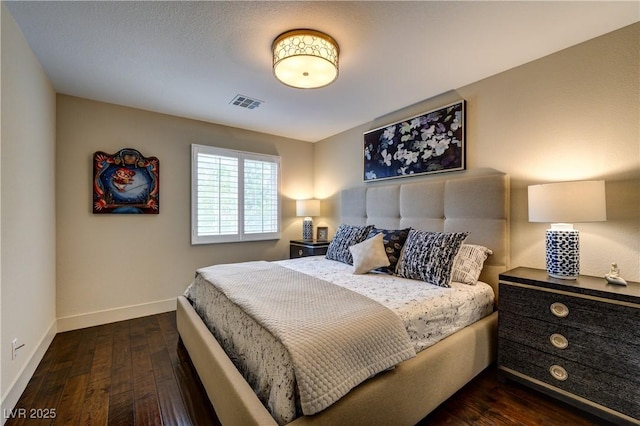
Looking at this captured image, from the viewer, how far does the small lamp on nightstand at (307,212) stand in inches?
171

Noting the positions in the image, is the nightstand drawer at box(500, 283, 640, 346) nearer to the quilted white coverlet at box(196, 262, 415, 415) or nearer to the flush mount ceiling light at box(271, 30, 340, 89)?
the quilted white coverlet at box(196, 262, 415, 415)

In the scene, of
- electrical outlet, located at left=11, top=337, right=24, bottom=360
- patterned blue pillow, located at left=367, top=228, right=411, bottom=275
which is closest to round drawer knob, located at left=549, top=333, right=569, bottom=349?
patterned blue pillow, located at left=367, top=228, right=411, bottom=275

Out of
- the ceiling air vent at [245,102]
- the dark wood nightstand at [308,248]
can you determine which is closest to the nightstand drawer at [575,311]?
the dark wood nightstand at [308,248]

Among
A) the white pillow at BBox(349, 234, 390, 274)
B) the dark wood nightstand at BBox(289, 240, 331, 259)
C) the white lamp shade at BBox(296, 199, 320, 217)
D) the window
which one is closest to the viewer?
the white pillow at BBox(349, 234, 390, 274)

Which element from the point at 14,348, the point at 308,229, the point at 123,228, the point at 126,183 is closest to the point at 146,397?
the point at 14,348

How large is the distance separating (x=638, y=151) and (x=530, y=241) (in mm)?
866

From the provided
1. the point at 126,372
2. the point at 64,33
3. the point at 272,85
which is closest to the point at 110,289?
the point at 126,372

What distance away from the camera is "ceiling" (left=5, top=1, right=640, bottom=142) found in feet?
5.55

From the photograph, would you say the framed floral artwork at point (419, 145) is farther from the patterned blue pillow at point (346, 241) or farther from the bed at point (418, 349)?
the patterned blue pillow at point (346, 241)

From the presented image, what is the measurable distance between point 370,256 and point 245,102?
218cm

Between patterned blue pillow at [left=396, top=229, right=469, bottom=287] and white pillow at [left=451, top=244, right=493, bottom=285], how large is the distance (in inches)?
3.6

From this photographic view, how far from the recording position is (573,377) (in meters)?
1.67

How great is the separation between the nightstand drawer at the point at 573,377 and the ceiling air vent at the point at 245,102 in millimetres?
3203

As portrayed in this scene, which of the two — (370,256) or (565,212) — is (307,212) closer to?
(370,256)
